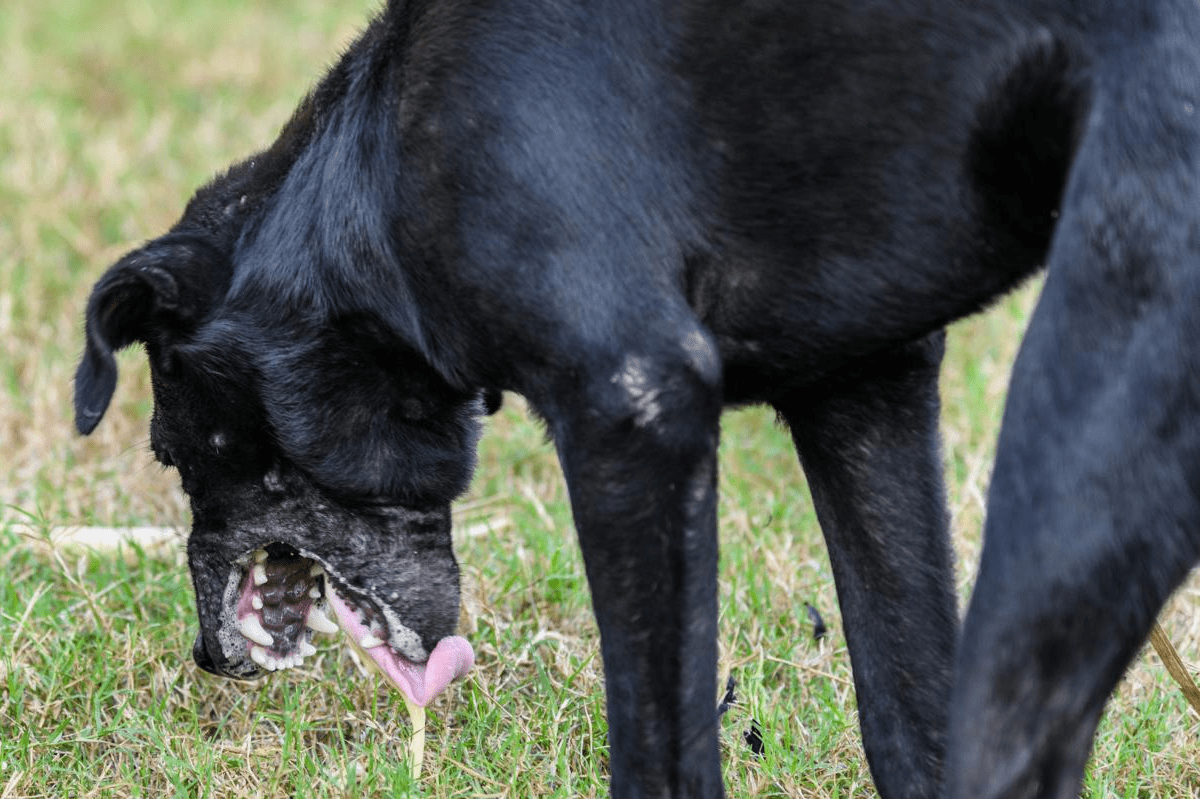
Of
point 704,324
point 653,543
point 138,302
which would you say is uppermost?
point 138,302

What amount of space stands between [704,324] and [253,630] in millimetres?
1245

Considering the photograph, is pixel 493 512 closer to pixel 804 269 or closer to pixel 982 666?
pixel 804 269

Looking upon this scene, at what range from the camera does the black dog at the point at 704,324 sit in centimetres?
219

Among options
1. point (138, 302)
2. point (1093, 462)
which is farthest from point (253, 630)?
point (1093, 462)

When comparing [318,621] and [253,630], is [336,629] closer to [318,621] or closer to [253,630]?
[318,621]

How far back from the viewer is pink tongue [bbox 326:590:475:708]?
3.25 m

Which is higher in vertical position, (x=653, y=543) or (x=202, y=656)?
(x=653, y=543)

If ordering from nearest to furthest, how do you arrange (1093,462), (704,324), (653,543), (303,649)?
(1093,462) < (653,543) < (704,324) < (303,649)

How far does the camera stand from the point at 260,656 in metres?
3.31

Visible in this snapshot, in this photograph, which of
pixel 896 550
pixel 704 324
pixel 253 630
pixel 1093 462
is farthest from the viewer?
pixel 253 630

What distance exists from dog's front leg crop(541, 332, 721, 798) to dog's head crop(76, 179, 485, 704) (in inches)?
22.2

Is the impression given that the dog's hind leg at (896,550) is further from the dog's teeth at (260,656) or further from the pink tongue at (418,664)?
the dog's teeth at (260,656)

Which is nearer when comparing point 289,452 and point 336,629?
point 289,452

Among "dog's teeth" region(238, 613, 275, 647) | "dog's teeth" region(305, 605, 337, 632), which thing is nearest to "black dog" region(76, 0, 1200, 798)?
"dog's teeth" region(238, 613, 275, 647)
